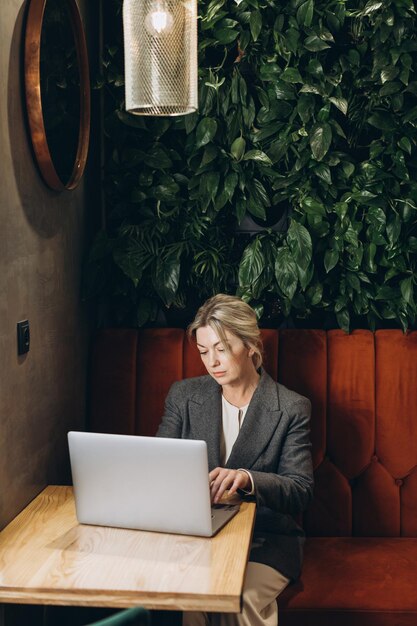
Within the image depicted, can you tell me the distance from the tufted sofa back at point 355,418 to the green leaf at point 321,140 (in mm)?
621

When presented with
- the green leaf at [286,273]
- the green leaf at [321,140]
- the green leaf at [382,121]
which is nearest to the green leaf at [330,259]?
the green leaf at [286,273]

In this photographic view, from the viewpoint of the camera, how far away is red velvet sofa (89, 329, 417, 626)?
282 cm

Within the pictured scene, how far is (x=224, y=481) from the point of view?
7.04 ft

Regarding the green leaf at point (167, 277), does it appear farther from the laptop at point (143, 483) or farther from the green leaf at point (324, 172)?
the laptop at point (143, 483)

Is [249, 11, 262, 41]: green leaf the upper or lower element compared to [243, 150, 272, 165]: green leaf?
upper

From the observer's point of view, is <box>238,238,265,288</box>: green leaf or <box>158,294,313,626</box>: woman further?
<box>238,238,265,288</box>: green leaf

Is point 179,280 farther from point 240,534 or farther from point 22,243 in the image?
point 240,534

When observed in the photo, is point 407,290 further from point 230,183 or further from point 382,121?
point 230,183

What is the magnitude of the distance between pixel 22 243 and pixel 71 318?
574mm

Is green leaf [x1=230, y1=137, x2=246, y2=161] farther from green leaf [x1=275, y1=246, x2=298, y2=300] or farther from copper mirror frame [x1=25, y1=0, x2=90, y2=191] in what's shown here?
copper mirror frame [x1=25, y1=0, x2=90, y2=191]

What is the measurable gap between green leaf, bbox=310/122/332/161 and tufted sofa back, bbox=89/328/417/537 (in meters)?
0.62

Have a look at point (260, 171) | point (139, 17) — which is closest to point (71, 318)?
point (260, 171)

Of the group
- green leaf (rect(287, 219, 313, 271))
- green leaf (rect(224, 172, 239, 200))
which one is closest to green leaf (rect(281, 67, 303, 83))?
green leaf (rect(224, 172, 239, 200))

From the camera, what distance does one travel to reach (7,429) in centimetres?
215
